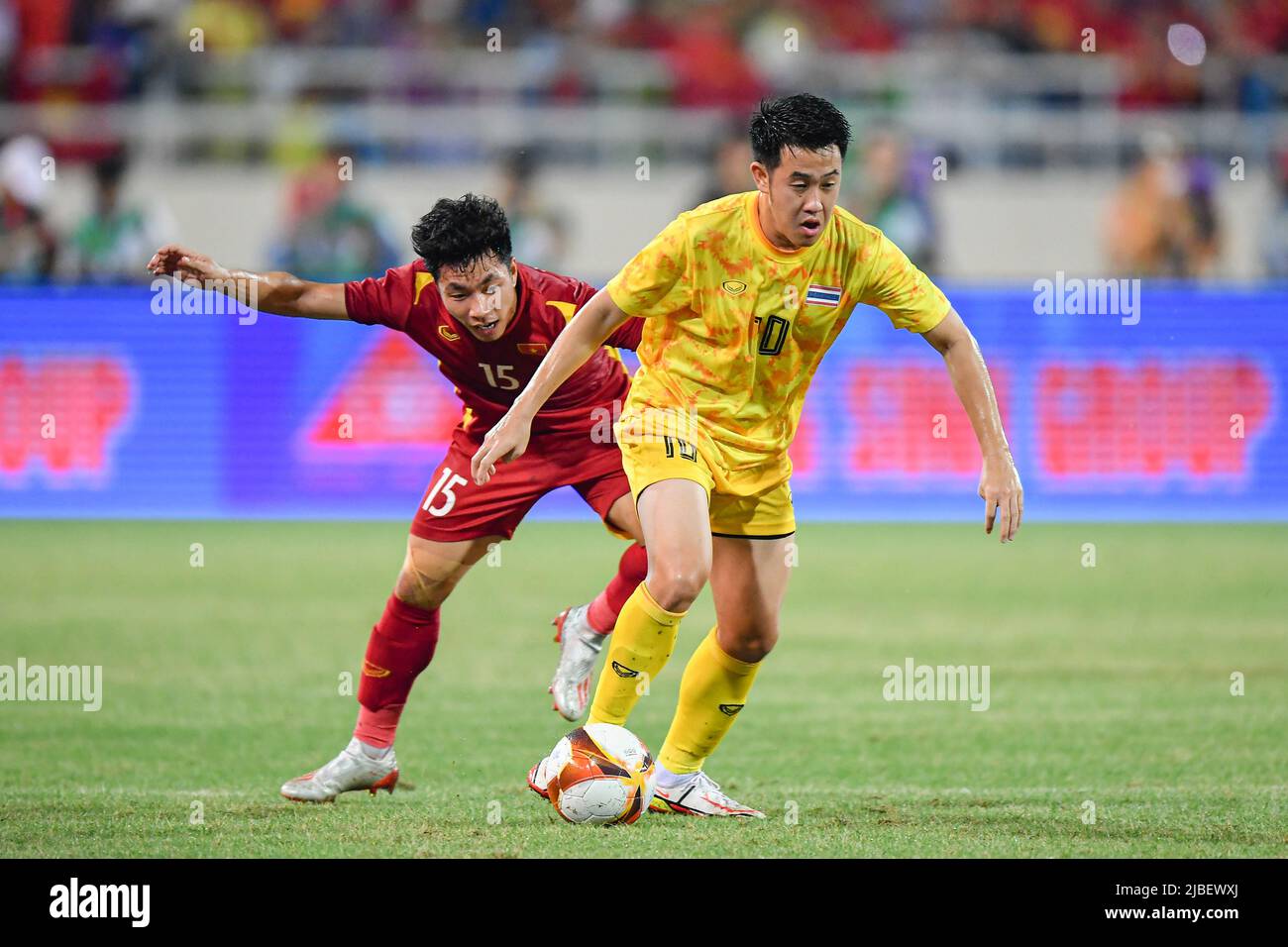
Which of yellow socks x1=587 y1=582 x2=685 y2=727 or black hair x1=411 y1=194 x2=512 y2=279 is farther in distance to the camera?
black hair x1=411 y1=194 x2=512 y2=279

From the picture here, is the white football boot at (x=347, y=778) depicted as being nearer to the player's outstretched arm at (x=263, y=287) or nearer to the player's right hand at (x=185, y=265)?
the player's outstretched arm at (x=263, y=287)

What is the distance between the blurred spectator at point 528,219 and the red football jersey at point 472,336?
9028 mm

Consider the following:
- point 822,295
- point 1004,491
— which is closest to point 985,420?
point 1004,491

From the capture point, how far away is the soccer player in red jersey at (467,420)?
6090 millimetres

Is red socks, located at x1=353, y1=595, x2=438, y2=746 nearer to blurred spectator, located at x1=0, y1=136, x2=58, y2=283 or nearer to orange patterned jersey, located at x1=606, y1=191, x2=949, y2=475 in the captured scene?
orange patterned jersey, located at x1=606, y1=191, x2=949, y2=475

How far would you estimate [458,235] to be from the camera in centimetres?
600

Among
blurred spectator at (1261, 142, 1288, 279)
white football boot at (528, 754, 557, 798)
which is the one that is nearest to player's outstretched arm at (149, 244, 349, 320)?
white football boot at (528, 754, 557, 798)

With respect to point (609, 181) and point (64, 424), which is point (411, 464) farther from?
point (609, 181)

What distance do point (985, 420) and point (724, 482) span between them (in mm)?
820

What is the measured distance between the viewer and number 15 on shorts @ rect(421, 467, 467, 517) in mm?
6438

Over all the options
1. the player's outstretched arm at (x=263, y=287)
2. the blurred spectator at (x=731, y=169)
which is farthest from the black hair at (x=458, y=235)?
the blurred spectator at (x=731, y=169)

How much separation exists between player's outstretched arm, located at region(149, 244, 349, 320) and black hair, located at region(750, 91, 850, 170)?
5.01ft
